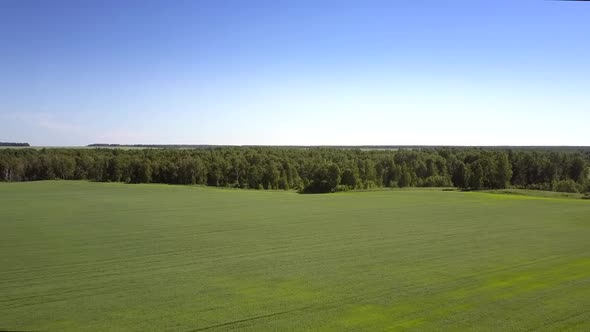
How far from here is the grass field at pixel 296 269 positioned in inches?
749

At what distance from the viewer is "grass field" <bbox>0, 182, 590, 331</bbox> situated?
19.0 meters

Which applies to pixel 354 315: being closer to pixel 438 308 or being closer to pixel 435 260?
pixel 438 308

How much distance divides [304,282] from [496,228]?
79.9 ft

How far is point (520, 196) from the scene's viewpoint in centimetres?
6912

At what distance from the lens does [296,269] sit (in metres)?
27.4

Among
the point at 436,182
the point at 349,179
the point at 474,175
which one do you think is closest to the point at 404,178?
the point at 436,182

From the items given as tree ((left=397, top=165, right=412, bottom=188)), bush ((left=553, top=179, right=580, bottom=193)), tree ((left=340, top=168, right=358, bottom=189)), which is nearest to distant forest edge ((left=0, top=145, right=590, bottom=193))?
tree ((left=397, top=165, right=412, bottom=188))

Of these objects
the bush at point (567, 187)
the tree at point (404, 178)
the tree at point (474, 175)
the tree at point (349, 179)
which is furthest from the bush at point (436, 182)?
the bush at point (567, 187)

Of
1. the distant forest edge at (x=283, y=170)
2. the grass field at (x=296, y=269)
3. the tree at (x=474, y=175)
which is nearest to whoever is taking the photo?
the grass field at (x=296, y=269)

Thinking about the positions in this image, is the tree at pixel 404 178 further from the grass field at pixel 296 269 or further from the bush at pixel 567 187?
the grass field at pixel 296 269

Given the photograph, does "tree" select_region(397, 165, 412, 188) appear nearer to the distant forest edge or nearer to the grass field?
the distant forest edge

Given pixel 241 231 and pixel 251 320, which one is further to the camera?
pixel 241 231

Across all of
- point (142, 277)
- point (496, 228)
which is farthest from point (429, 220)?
point (142, 277)

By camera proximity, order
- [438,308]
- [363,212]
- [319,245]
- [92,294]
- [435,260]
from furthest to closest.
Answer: [363,212] → [319,245] → [435,260] → [92,294] → [438,308]
